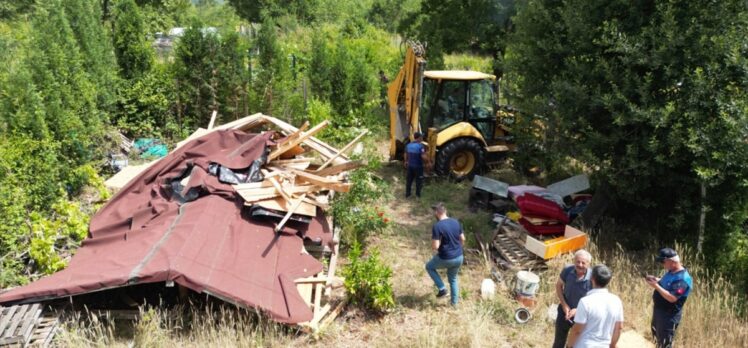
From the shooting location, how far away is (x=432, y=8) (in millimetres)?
16953

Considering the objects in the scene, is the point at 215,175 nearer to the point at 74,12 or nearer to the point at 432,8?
the point at 74,12

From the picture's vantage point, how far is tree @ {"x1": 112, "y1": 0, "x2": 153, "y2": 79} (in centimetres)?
1229

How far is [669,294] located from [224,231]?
504 cm

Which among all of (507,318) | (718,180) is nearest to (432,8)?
(718,180)

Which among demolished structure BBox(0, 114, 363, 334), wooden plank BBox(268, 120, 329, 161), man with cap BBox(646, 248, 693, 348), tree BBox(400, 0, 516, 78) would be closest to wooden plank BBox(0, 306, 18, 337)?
demolished structure BBox(0, 114, 363, 334)

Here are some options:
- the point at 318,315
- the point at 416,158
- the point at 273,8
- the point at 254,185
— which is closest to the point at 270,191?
the point at 254,185

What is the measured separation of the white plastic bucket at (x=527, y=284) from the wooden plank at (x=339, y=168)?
3.26m

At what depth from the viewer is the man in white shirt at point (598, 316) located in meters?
4.29

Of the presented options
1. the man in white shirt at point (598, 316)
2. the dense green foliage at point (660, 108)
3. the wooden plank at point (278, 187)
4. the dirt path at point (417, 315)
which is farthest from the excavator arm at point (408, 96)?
the man in white shirt at point (598, 316)

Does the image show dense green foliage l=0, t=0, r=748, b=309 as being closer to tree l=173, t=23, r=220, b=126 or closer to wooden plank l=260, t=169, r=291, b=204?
tree l=173, t=23, r=220, b=126

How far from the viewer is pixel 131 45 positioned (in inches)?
484

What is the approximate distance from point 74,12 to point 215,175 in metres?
6.76

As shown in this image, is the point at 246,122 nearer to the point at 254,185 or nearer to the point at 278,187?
the point at 254,185

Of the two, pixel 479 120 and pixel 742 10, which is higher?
pixel 742 10
